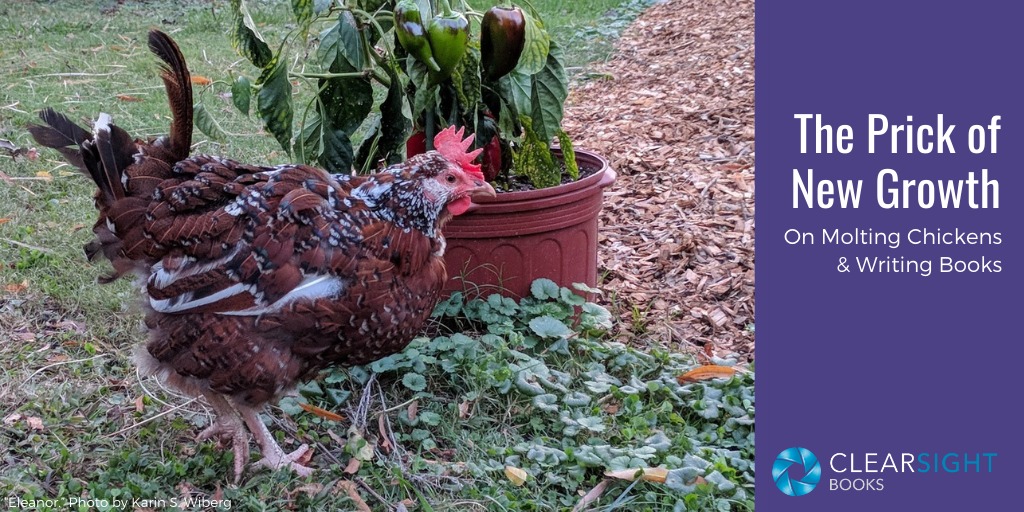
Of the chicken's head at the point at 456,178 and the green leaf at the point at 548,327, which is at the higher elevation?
the chicken's head at the point at 456,178

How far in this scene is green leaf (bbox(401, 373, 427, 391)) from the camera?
350 centimetres

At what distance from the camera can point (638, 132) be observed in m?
6.61

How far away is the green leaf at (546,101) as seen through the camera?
3.77 metres

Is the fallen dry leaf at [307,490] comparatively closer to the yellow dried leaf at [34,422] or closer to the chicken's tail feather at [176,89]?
the yellow dried leaf at [34,422]

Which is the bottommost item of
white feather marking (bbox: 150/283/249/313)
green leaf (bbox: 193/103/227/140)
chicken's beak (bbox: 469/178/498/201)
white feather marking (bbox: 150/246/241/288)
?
white feather marking (bbox: 150/283/249/313)

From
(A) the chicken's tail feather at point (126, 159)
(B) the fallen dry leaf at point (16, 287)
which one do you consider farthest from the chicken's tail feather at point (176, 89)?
(B) the fallen dry leaf at point (16, 287)

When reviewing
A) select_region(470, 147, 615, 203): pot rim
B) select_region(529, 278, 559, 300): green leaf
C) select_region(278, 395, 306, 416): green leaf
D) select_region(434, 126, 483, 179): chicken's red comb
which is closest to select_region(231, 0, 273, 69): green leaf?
select_region(434, 126, 483, 179): chicken's red comb

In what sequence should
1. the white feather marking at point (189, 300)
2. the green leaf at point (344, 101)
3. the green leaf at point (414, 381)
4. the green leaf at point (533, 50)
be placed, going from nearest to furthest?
1. the white feather marking at point (189, 300)
2. the green leaf at point (414, 381)
3. the green leaf at point (533, 50)
4. the green leaf at point (344, 101)

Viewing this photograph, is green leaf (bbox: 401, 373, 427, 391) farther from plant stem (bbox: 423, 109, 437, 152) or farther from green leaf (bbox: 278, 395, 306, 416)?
plant stem (bbox: 423, 109, 437, 152)

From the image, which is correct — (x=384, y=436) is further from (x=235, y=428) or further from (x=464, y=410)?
(x=235, y=428)

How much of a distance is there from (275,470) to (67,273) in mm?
1882

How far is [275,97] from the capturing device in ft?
11.6

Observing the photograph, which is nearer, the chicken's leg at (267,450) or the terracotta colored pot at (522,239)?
the chicken's leg at (267,450)

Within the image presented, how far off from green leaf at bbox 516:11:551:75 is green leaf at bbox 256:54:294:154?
910mm
